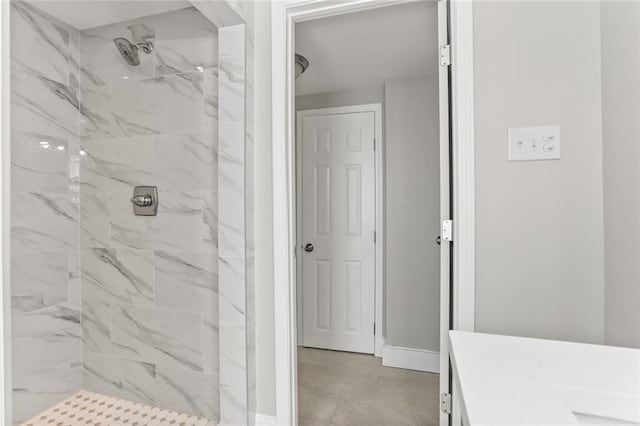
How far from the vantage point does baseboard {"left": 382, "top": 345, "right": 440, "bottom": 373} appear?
2727mm

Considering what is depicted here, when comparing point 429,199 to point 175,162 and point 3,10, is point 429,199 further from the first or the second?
point 3,10

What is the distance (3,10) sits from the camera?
3.08 feet

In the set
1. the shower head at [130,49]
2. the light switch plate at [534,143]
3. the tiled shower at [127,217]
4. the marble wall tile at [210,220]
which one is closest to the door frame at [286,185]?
the tiled shower at [127,217]

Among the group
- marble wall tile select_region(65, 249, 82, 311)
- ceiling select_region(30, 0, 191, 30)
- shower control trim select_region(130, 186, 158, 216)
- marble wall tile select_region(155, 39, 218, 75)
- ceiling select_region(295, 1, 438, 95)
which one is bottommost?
marble wall tile select_region(65, 249, 82, 311)

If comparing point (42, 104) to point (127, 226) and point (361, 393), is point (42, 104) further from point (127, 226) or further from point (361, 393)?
point (361, 393)

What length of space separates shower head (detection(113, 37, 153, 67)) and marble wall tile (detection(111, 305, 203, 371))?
148cm

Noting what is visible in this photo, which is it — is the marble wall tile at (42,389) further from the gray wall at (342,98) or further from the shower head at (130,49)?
the gray wall at (342,98)

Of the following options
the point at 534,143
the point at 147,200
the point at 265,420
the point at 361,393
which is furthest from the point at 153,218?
the point at 534,143

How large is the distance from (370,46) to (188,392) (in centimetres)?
239

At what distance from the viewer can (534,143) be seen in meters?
1.41

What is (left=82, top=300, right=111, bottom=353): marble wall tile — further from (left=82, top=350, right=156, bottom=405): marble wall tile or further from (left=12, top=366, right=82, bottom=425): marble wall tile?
(left=12, top=366, right=82, bottom=425): marble wall tile

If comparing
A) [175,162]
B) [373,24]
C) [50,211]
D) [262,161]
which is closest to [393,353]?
[262,161]

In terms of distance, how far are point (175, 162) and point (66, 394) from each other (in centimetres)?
161

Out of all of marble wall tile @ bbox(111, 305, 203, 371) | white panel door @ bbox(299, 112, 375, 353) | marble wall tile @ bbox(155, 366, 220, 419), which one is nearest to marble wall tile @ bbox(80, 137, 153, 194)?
marble wall tile @ bbox(111, 305, 203, 371)
